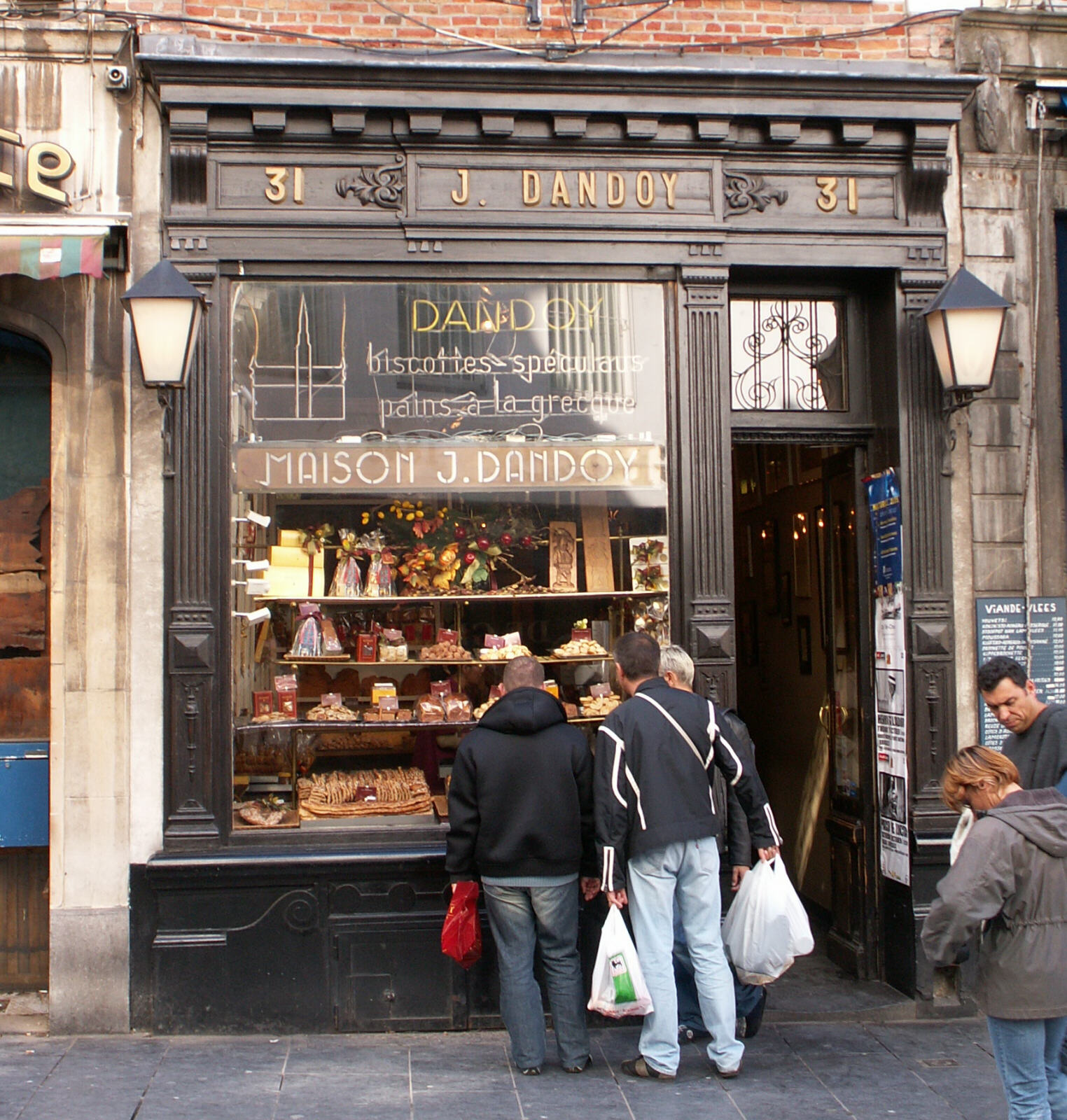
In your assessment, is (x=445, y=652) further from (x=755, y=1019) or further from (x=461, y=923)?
(x=755, y=1019)

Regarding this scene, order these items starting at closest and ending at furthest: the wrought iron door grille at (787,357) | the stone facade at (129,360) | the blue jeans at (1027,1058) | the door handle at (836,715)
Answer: the blue jeans at (1027,1058), the stone facade at (129,360), the wrought iron door grille at (787,357), the door handle at (836,715)

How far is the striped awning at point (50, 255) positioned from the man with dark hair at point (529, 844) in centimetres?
301

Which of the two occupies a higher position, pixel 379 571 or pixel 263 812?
pixel 379 571

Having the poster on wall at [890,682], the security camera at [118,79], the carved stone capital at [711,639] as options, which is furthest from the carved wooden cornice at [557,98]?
the carved stone capital at [711,639]

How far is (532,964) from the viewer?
565 centimetres

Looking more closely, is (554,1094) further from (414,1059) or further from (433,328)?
(433,328)

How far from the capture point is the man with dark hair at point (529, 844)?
550 centimetres

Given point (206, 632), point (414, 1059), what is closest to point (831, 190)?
point (206, 632)

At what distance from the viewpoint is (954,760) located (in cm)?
422

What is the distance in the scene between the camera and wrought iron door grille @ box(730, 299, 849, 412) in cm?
718

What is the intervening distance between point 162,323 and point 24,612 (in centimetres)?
196

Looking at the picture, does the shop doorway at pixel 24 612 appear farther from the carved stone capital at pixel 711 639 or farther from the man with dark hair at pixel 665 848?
the carved stone capital at pixel 711 639

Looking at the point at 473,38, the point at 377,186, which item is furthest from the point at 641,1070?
the point at 473,38

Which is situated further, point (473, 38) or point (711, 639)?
point (473, 38)
